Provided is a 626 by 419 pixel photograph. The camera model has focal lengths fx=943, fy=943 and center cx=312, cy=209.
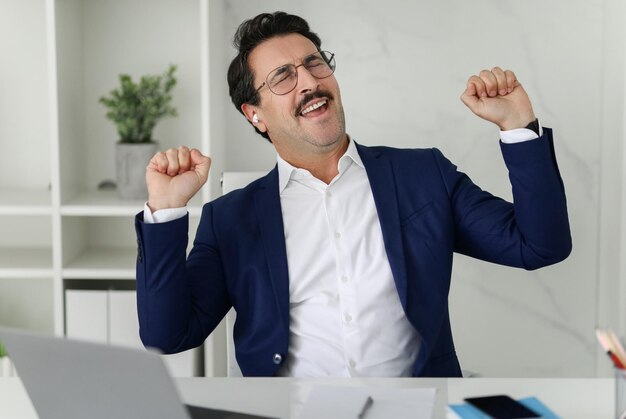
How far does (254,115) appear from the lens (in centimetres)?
228

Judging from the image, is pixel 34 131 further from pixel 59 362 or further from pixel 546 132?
pixel 59 362

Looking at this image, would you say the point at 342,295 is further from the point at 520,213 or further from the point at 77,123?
the point at 77,123

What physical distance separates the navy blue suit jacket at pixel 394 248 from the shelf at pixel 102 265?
84 cm

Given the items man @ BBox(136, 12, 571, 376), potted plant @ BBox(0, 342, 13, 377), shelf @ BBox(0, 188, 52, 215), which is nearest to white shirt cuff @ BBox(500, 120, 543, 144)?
man @ BBox(136, 12, 571, 376)

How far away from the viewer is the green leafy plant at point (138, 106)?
2.93m

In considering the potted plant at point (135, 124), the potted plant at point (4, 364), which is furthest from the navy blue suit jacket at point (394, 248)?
the potted plant at point (4, 364)

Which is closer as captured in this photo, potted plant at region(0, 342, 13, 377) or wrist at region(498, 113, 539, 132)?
wrist at region(498, 113, 539, 132)

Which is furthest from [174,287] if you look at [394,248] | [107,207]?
[107,207]

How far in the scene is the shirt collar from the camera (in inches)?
84.4

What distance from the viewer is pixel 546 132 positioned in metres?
1.89

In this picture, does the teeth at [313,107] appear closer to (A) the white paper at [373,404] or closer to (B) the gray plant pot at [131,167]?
(A) the white paper at [373,404]

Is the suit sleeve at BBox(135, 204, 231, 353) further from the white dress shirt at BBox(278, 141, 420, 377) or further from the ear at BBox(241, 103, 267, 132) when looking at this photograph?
the ear at BBox(241, 103, 267, 132)

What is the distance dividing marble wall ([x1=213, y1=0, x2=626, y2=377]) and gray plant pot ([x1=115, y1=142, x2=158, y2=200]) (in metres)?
0.29

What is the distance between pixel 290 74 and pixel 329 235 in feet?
1.25
